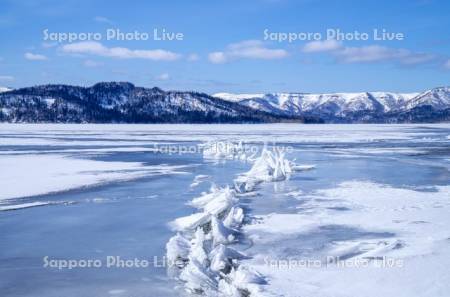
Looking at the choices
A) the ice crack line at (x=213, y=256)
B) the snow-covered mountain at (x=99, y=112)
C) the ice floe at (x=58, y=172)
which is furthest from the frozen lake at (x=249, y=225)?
the snow-covered mountain at (x=99, y=112)

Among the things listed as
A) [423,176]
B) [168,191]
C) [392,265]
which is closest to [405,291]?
[392,265]

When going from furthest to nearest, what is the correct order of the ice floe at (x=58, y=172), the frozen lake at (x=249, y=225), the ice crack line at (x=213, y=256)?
the ice floe at (x=58, y=172) < the frozen lake at (x=249, y=225) < the ice crack line at (x=213, y=256)

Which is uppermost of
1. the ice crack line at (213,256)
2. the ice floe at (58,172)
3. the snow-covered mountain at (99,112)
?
the snow-covered mountain at (99,112)

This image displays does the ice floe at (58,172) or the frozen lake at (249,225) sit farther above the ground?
the ice floe at (58,172)

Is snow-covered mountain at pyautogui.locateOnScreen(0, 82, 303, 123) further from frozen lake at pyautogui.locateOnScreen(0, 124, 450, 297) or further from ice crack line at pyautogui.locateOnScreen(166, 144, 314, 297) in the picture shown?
ice crack line at pyautogui.locateOnScreen(166, 144, 314, 297)

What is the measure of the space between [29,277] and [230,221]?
492 cm

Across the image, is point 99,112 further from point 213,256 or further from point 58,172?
point 213,256

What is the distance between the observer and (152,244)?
34.7 feet

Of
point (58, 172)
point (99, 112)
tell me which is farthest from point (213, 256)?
point (99, 112)

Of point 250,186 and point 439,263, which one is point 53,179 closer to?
point 250,186

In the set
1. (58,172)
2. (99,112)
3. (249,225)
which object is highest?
(99,112)

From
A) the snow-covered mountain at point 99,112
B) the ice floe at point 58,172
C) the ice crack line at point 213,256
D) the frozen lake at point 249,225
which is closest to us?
the ice crack line at point 213,256

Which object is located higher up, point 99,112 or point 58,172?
point 99,112

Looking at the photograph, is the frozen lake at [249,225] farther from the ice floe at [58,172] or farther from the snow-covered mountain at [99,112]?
the snow-covered mountain at [99,112]
